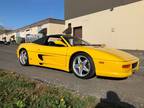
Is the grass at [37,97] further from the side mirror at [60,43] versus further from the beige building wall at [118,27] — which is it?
the beige building wall at [118,27]

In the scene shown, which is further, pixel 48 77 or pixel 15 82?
pixel 48 77

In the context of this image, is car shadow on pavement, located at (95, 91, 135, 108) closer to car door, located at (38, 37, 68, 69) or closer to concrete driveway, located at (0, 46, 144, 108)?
concrete driveway, located at (0, 46, 144, 108)

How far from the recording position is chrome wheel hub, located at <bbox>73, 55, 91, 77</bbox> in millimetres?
6086

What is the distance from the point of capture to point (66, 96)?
168 inches

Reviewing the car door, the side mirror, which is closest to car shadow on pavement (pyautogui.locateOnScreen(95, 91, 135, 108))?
the car door

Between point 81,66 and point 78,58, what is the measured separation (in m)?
0.24

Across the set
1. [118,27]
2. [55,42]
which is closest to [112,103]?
[55,42]

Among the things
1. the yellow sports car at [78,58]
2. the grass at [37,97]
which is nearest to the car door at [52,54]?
the yellow sports car at [78,58]

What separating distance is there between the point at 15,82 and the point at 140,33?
11.9m

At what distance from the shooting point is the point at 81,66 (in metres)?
6.18

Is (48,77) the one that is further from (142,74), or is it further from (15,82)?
(142,74)

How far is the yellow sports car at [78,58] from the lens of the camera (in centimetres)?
561

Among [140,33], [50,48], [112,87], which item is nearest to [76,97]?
[112,87]

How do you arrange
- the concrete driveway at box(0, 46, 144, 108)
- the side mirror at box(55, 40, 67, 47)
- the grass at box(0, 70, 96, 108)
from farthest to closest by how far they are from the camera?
the side mirror at box(55, 40, 67, 47) < the concrete driveway at box(0, 46, 144, 108) < the grass at box(0, 70, 96, 108)
